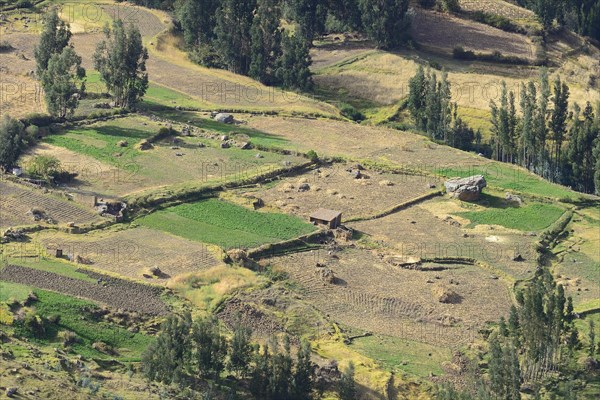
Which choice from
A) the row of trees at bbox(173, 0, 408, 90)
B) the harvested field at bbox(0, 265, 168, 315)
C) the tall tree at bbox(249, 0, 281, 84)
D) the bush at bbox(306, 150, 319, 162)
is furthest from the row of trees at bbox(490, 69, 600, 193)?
the harvested field at bbox(0, 265, 168, 315)

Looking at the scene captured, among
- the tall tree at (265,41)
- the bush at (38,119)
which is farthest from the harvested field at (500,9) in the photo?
the bush at (38,119)

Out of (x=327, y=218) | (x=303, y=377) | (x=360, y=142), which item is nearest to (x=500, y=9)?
(x=360, y=142)

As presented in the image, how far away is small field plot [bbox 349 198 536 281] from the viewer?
98000 mm

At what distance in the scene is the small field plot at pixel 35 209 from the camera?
96.2 meters

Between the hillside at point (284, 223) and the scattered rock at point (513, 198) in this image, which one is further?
the scattered rock at point (513, 198)

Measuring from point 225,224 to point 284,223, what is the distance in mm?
→ 4132

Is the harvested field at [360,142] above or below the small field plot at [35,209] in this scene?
above

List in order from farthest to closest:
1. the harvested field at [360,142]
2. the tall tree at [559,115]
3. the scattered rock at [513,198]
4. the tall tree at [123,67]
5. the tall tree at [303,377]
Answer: the tall tree at [559,115] → the tall tree at [123,67] → the harvested field at [360,142] → the scattered rock at [513,198] → the tall tree at [303,377]

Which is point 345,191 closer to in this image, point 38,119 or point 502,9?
point 38,119

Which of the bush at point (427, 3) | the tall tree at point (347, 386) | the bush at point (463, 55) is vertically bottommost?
the tall tree at point (347, 386)

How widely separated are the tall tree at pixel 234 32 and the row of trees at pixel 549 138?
27.4 metres

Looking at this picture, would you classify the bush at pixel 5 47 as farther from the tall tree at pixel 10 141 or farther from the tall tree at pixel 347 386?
the tall tree at pixel 347 386

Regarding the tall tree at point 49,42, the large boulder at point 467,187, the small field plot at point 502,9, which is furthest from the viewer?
the small field plot at point 502,9

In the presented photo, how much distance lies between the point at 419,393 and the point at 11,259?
87.3ft
